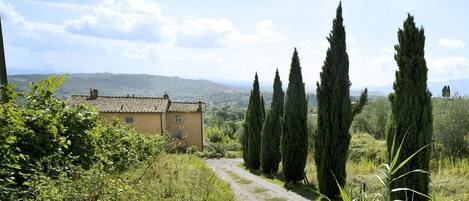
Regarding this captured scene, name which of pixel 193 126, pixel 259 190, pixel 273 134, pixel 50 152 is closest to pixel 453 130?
pixel 273 134

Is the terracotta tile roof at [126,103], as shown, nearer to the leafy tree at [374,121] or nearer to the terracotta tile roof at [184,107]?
the terracotta tile roof at [184,107]

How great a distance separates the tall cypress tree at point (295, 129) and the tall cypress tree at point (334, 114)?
12.0 ft

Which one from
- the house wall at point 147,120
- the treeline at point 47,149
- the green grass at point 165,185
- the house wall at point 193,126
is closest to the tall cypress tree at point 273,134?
the green grass at point 165,185

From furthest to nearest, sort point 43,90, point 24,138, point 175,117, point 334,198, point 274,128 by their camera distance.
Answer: point 175,117
point 274,128
point 334,198
point 43,90
point 24,138

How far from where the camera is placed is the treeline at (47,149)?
346 centimetres

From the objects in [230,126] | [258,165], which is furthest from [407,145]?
[230,126]

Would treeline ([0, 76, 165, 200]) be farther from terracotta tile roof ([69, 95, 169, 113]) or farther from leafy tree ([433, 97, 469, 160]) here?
terracotta tile roof ([69, 95, 169, 113])

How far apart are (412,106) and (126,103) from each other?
32.7 meters

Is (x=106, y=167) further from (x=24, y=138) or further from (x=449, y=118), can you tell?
(x=449, y=118)

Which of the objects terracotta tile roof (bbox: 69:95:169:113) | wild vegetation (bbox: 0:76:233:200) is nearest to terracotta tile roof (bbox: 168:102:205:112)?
terracotta tile roof (bbox: 69:95:169:113)

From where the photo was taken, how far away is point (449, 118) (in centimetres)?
1791

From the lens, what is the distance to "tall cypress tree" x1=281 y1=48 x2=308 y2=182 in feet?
56.7

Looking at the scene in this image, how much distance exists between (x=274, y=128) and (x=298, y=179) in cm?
Answer: 505

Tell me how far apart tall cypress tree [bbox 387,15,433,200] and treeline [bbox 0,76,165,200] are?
7.60 metres
